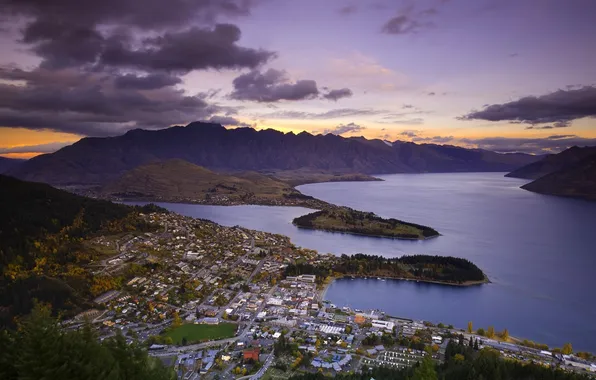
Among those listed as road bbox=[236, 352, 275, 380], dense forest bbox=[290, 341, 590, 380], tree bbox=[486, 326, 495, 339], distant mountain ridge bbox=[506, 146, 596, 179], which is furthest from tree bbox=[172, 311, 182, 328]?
distant mountain ridge bbox=[506, 146, 596, 179]

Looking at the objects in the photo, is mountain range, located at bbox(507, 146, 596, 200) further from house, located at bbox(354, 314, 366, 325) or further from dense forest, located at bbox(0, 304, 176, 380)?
dense forest, located at bbox(0, 304, 176, 380)

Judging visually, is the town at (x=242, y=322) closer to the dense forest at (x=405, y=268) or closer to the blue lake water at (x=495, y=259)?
the dense forest at (x=405, y=268)

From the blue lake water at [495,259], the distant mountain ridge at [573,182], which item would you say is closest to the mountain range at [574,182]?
the distant mountain ridge at [573,182]

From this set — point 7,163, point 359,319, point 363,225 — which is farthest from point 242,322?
point 7,163

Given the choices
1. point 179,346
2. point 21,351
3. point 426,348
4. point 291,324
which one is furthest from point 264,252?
point 21,351

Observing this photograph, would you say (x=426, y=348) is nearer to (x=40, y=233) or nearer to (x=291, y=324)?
(x=291, y=324)

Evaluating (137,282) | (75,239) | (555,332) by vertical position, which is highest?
(75,239)

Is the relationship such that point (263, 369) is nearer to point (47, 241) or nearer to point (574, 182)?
point (47, 241)
